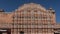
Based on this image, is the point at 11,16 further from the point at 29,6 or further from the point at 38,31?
the point at 38,31

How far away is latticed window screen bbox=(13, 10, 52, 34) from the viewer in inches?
1496

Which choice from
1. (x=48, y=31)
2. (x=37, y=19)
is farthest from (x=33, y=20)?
(x=48, y=31)

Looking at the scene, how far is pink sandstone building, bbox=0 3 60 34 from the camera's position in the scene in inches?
1494

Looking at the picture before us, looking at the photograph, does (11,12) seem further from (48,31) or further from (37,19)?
(48,31)

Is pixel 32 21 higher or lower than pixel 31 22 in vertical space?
higher

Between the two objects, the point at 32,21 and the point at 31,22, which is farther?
the point at 32,21

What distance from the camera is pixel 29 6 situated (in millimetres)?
40250

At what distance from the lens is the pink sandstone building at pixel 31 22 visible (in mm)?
37938

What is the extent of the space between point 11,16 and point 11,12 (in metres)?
0.70

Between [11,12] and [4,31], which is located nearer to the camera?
[4,31]

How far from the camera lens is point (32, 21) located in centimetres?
3884

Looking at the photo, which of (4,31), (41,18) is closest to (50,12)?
(41,18)

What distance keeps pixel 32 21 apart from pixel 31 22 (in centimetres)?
30

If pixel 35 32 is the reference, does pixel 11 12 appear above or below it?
above
